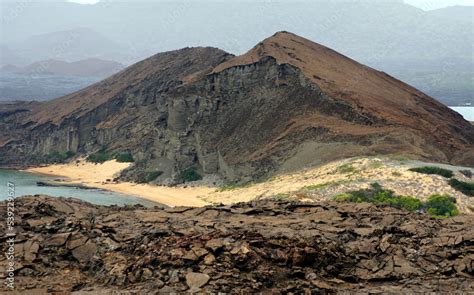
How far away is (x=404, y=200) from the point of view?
32.8m

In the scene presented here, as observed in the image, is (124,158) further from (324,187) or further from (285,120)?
(324,187)

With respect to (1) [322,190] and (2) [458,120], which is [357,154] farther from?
(2) [458,120]

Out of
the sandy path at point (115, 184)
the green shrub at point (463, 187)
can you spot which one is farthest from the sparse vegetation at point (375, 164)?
the sandy path at point (115, 184)

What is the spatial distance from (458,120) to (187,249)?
5798 centimetres

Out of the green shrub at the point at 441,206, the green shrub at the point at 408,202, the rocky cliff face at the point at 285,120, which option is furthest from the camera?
the rocky cliff face at the point at 285,120

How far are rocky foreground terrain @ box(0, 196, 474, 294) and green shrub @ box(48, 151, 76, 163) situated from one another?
63.2 meters

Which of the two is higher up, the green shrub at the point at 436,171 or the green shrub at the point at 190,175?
the green shrub at the point at 436,171

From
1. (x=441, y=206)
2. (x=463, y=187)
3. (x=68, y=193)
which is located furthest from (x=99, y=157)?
(x=441, y=206)

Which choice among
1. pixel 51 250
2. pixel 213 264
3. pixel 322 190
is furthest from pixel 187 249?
pixel 322 190

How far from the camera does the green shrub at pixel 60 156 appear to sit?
3160 inches

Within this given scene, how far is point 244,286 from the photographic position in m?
13.6

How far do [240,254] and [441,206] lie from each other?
20599mm

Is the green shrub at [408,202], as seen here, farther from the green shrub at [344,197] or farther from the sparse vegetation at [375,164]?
the sparse vegetation at [375,164]

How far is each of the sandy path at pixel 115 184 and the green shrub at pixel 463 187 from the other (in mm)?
19424
